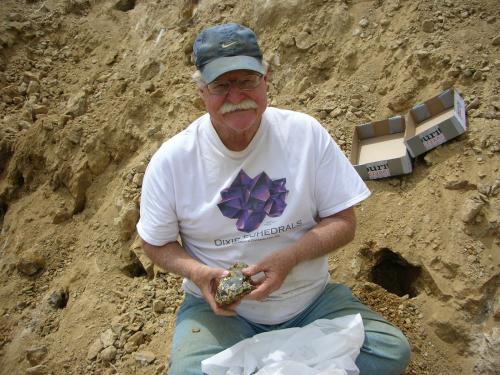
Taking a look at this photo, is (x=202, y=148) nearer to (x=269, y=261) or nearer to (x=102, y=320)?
(x=269, y=261)

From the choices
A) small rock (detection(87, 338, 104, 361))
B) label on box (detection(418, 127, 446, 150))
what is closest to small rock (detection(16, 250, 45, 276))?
small rock (detection(87, 338, 104, 361))

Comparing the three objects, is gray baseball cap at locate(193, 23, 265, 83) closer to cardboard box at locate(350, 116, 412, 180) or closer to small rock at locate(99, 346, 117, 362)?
cardboard box at locate(350, 116, 412, 180)

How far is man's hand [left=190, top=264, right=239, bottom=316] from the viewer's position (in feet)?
7.36

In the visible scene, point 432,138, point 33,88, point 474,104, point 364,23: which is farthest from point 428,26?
point 33,88

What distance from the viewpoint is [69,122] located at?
5.33 metres

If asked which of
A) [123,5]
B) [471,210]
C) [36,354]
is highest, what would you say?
[123,5]

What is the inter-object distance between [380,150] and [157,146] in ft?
7.07

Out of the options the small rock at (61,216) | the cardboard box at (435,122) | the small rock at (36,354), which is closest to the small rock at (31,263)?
the small rock at (61,216)

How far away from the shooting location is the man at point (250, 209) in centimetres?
231

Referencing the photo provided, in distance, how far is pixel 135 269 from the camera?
13.7ft

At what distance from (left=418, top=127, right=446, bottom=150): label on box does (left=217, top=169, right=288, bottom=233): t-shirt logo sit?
1.61 m

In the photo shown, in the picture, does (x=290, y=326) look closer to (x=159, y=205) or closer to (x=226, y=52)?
(x=159, y=205)

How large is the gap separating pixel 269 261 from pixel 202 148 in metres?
0.69

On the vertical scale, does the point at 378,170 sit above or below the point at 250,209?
below
